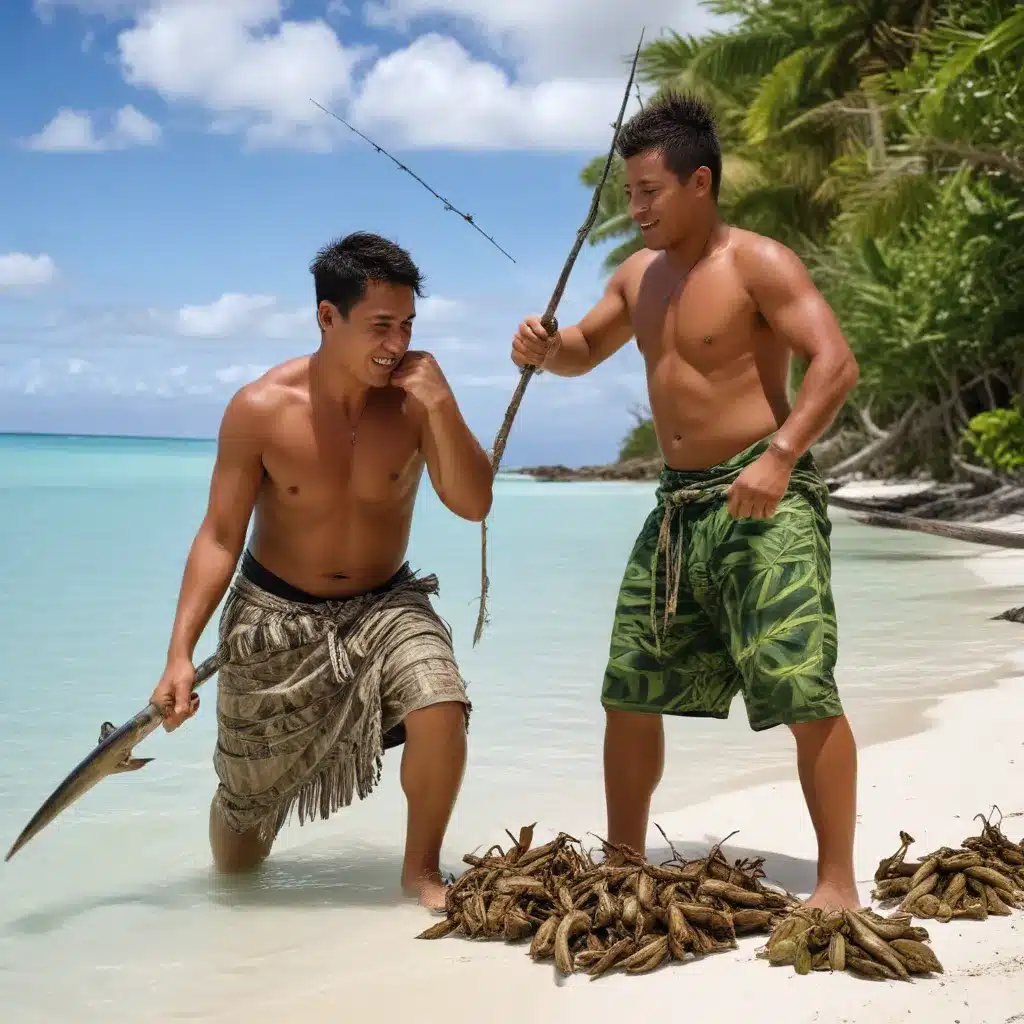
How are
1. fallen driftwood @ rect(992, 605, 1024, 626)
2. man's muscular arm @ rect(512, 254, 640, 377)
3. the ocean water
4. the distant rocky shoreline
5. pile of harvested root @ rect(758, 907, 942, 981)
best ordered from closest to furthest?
pile of harvested root @ rect(758, 907, 942, 981) < the ocean water < man's muscular arm @ rect(512, 254, 640, 377) < fallen driftwood @ rect(992, 605, 1024, 626) < the distant rocky shoreline

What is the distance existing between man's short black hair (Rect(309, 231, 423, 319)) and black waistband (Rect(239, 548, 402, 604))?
729 millimetres

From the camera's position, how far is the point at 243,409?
11.9 feet

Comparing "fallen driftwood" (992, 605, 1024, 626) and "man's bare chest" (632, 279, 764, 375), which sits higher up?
"man's bare chest" (632, 279, 764, 375)

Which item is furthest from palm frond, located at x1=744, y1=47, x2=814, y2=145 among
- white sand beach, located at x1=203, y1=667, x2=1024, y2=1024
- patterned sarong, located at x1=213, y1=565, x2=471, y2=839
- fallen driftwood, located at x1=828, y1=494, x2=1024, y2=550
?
patterned sarong, located at x1=213, y1=565, x2=471, y2=839

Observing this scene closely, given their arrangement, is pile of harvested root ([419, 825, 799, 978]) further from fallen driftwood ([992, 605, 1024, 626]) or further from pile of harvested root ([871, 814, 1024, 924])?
fallen driftwood ([992, 605, 1024, 626])

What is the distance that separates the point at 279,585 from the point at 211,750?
2816 mm

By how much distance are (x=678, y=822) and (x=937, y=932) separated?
1.49m

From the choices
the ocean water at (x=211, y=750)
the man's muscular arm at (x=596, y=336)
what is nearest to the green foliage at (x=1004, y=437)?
the ocean water at (x=211, y=750)

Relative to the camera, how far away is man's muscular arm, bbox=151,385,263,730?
3576 millimetres

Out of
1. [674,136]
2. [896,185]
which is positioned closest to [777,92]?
[896,185]

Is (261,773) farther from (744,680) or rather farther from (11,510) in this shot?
(11,510)

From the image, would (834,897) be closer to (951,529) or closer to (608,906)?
(608,906)

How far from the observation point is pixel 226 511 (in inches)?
142

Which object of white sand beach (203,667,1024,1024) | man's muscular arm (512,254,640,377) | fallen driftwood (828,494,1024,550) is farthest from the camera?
fallen driftwood (828,494,1024,550)
